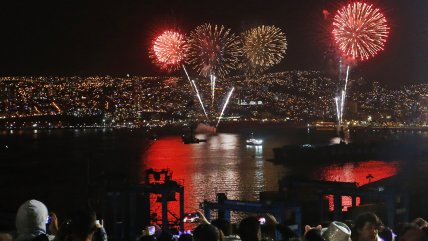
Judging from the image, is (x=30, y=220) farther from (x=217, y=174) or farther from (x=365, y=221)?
(x=217, y=174)

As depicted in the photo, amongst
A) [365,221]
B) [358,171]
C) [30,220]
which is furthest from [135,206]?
[358,171]

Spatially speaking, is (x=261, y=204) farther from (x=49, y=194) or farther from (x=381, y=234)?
(x=49, y=194)

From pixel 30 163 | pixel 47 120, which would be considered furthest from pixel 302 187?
pixel 47 120

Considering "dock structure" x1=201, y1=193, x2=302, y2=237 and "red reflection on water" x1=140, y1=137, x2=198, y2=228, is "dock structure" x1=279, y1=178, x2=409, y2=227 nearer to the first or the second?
"dock structure" x1=201, y1=193, x2=302, y2=237

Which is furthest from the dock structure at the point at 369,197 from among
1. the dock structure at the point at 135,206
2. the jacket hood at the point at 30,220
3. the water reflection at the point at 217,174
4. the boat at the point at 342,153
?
the boat at the point at 342,153

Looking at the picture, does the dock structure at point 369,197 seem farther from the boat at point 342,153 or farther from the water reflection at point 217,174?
the boat at point 342,153

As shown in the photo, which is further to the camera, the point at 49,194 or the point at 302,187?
the point at 49,194

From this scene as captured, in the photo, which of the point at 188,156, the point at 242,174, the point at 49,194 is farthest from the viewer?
the point at 188,156
